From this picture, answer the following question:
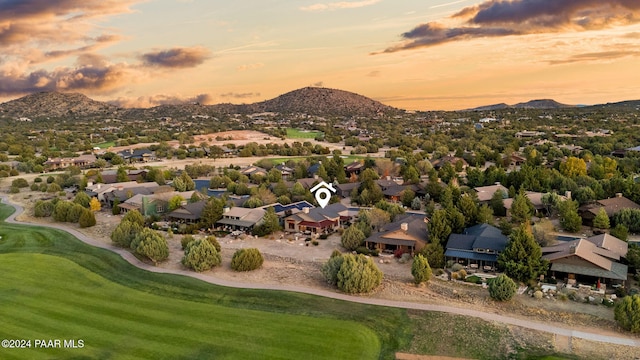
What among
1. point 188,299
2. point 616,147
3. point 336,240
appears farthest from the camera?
point 616,147

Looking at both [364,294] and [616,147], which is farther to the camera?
[616,147]

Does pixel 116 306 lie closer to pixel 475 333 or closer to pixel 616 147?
pixel 475 333

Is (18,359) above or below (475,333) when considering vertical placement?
above

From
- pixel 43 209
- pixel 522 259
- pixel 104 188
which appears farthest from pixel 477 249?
pixel 104 188

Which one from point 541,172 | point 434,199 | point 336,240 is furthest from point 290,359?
point 541,172

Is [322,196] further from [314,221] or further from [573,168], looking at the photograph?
[573,168]

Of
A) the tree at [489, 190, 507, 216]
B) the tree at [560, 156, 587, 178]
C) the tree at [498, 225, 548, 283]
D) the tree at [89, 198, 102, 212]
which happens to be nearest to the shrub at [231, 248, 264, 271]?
the tree at [498, 225, 548, 283]
